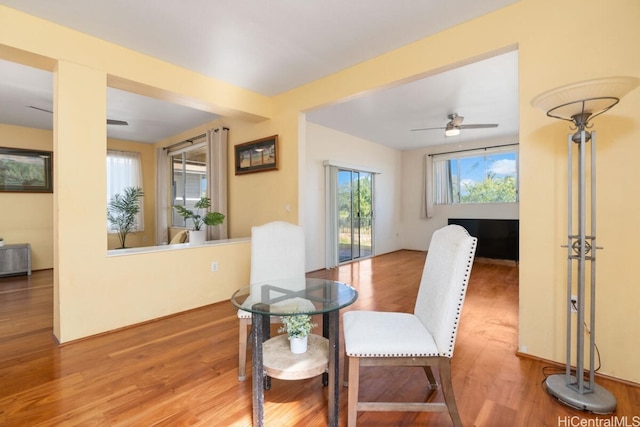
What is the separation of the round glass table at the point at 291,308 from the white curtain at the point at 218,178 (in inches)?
112

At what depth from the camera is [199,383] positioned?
6.23ft

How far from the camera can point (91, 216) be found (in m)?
2.60

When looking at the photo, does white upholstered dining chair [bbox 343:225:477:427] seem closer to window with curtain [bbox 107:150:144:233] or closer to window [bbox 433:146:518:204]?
window [bbox 433:146:518:204]

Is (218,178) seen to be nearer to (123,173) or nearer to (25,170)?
(123,173)

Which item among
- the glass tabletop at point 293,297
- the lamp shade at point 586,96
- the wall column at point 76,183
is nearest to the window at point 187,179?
the wall column at point 76,183

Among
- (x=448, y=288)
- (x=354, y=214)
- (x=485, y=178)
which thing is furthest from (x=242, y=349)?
(x=485, y=178)

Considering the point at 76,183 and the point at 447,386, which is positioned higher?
the point at 76,183

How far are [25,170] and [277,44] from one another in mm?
5449

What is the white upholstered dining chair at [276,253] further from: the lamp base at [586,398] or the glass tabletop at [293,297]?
the lamp base at [586,398]

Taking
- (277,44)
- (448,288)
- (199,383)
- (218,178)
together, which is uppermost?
(277,44)

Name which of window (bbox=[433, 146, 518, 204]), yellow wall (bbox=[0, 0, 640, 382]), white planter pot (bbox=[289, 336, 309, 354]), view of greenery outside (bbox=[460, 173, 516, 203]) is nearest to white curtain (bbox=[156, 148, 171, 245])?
yellow wall (bbox=[0, 0, 640, 382])

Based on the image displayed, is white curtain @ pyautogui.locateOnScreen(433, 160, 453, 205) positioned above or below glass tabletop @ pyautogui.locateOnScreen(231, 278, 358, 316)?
above

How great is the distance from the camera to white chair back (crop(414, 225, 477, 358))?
1.42 m

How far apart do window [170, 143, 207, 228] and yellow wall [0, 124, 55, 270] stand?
2057 mm
